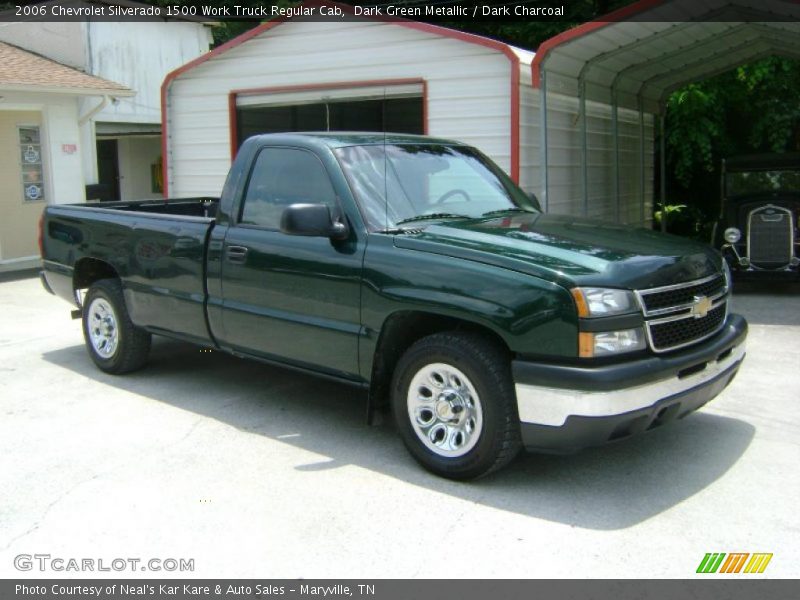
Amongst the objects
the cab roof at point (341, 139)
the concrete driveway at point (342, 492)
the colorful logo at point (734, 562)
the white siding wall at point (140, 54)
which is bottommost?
the colorful logo at point (734, 562)

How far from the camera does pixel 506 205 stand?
5867mm

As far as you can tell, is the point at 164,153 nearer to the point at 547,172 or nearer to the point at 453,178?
the point at 547,172

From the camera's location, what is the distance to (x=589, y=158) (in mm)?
12711

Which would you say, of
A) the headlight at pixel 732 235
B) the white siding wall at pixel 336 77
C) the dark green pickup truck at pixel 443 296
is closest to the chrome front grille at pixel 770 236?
the headlight at pixel 732 235

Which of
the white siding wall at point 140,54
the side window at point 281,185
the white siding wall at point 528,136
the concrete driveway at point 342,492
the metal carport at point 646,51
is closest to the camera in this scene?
the concrete driveway at point 342,492

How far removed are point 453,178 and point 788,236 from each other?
268 inches

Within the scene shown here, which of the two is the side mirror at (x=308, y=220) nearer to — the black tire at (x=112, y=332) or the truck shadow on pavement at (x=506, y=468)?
the truck shadow on pavement at (x=506, y=468)

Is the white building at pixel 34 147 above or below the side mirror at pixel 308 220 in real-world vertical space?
above

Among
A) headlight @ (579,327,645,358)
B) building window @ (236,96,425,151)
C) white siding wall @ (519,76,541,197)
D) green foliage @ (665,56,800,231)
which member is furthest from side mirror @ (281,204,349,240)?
green foliage @ (665,56,800,231)

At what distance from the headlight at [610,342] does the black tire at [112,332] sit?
13.3 feet

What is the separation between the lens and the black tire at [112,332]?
6957 mm

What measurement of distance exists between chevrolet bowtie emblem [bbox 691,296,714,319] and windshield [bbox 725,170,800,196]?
→ 24.1 feet

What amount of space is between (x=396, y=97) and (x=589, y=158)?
3.15 metres

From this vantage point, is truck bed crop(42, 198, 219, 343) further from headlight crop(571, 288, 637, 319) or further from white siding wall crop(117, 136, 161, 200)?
white siding wall crop(117, 136, 161, 200)
